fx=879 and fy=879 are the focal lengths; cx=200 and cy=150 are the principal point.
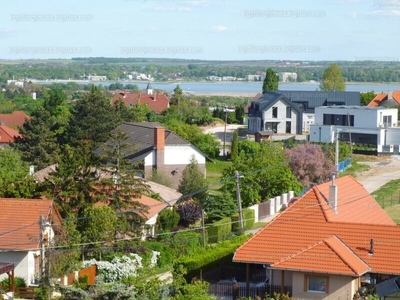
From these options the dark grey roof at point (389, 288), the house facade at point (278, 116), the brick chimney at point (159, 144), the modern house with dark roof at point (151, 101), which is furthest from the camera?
the modern house with dark roof at point (151, 101)

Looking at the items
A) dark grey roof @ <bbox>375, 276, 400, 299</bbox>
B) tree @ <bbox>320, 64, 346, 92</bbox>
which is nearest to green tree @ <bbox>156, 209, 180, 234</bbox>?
dark grey roof @ <bbox>375, 276, 400, 299</bbox>

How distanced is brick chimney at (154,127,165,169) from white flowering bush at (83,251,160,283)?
58.4ft

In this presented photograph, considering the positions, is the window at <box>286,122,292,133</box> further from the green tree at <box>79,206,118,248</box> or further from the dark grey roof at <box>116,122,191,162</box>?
the green tree at <box>79,206,118,248</box>

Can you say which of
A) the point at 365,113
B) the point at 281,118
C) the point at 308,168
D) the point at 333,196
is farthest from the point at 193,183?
→ the point at 281,118

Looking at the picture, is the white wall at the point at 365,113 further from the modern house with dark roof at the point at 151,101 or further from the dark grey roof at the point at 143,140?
the modern house with dark roof at the point at 151,101

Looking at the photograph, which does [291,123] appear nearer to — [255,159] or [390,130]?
[390,130]

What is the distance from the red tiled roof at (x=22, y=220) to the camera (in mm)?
29375

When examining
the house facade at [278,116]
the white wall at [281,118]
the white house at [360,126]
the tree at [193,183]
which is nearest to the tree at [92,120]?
the tree at [193,183]

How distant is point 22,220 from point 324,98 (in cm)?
5885

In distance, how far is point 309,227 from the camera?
26406mm

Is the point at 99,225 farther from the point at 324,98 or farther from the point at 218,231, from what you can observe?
the point at 324,98

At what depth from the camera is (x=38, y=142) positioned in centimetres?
6131

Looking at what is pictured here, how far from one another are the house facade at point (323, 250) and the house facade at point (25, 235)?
7.64 meters

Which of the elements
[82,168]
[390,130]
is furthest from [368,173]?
[82,168]
